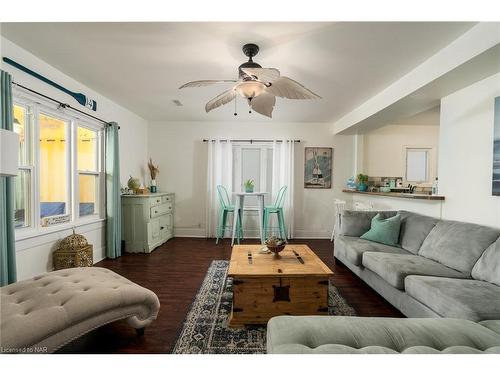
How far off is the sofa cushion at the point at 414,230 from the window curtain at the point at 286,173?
93.5 inches

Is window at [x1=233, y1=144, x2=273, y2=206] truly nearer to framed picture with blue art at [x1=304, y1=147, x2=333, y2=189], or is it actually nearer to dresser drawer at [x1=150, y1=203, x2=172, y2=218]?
framed picture with blue art at [x1=304, y1=147, x2=333, y2=189]

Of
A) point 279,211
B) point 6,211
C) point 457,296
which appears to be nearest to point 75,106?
point 6,211

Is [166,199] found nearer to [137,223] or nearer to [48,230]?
[137,223]

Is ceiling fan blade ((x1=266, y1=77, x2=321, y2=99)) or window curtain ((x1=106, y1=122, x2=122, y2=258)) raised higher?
ceiling fan blade ((x1=266, y1=77, x2=321, y2=99))

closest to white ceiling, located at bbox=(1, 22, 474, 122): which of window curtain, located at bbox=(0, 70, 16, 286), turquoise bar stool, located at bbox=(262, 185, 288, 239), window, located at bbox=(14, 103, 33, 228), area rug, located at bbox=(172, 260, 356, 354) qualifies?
window curtain, located at bbox=(0, 70, 16, 286)

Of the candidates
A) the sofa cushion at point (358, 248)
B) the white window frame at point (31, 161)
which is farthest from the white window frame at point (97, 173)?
the sofa cushion at point (358, 248)

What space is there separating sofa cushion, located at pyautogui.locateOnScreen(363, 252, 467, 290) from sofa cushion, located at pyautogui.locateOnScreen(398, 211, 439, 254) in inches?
9.4

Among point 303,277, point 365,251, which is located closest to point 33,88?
point 303,277

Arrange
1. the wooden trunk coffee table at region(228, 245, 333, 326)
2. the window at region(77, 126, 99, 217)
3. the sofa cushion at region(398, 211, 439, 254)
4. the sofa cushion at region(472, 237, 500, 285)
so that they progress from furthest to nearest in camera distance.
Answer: the window at region(77, 126, 99, 217), the sofa cushion at region(398, 211, 439, 254), the wooden trunk coffee table at region(228, 245, 333, 326), the sofa cushion at region(472, 237, 500, 285)

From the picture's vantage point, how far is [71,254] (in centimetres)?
291

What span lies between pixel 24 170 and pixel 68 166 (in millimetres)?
649

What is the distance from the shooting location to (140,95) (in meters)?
3.75

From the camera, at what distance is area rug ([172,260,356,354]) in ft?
5.69
